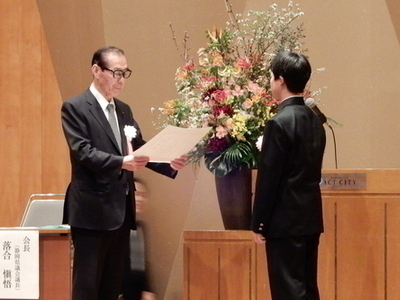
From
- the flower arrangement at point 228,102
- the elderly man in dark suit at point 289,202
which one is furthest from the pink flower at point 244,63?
the elderly man in dark suit at point 289,202

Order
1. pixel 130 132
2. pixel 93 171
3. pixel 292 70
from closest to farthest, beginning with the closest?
pixel 292 70
pixel 93 171
pixel 130 132

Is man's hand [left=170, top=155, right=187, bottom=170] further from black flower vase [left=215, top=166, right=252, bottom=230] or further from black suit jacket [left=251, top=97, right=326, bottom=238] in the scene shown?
black suit jacket [left=251, top=97, right=326, bottom=238]

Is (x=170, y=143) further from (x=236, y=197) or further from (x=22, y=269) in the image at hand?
(x=22, y=269)

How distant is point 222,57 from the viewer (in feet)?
12.0

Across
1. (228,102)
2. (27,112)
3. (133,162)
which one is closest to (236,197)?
(228,102)

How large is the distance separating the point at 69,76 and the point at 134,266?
1510mm

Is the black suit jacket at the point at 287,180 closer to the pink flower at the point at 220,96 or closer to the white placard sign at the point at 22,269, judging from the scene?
the pink flower at the point at 220,96

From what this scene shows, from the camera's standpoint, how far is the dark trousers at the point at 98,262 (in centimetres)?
320

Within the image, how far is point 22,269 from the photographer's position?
379 centimetres

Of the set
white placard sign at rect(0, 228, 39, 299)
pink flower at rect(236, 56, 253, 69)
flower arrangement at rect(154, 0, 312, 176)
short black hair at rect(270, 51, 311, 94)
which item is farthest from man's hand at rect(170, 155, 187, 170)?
white placard sign at rect(0, 228, 39, 299)

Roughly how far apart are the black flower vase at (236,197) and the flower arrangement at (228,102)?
0.05 metres

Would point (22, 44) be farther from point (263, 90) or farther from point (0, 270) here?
point (263, 90)

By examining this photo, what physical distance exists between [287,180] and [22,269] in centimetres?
169

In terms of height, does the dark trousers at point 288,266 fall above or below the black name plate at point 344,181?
below
